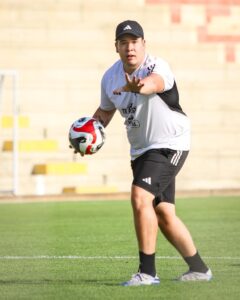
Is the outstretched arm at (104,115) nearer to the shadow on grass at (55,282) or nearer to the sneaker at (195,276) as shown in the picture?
the shadow on grass at (55,282)

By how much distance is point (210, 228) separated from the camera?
13133mm

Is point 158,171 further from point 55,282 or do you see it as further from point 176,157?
point 55,282

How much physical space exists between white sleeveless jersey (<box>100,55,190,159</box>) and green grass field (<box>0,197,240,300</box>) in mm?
1048

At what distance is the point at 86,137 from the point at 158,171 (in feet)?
1.99

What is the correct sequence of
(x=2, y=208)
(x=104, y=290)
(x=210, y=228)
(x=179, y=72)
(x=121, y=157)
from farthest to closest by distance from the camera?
1. (x=179, y=72)
2. (x=121, y=157)
3. (x=2, y=208)
4. (x=210, y=228)
5. (x=104, y=290)

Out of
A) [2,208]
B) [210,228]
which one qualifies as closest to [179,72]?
[2,208]

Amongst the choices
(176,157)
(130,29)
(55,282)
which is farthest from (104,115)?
(55,282)

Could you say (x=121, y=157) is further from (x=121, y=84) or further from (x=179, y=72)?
(x=121, y=84)

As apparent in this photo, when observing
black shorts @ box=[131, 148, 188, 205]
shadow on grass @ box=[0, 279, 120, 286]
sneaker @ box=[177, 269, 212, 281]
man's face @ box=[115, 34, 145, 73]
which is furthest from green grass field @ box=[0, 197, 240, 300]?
man's face @ box=[115, 34, 145, 73]

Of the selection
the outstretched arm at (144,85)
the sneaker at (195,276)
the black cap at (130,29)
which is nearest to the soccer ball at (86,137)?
the outstretched arm at (144,85)

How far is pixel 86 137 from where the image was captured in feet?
A: 26.1

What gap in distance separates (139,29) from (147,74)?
1.10 ft

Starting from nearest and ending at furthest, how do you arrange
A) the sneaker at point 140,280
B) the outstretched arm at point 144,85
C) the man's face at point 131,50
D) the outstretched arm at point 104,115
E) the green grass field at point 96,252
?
the outstretched arm at point 144,85 < the green grass field at point 96,252 < the sneaker at point 140,280 < the man's face at point 131,50 < the outstretched arm at point 104,115

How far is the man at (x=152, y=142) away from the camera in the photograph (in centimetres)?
770
